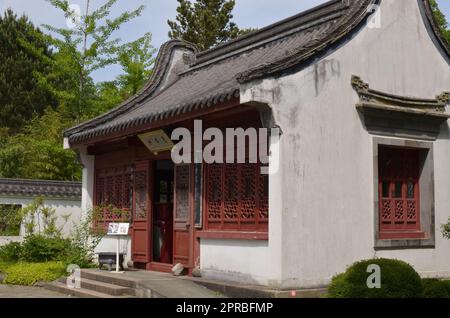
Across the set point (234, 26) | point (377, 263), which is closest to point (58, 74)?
point (234, 26)

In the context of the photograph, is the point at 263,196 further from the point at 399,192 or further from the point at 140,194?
the point at 140,194

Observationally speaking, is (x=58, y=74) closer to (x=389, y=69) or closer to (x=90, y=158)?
(x=90, y=158)

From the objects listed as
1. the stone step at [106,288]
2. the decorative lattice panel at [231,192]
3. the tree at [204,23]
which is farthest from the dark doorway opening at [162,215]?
the tree at [204,23]

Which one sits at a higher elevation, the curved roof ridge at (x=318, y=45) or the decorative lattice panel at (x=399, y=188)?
the curved roof ridge at (x=318, y=45)

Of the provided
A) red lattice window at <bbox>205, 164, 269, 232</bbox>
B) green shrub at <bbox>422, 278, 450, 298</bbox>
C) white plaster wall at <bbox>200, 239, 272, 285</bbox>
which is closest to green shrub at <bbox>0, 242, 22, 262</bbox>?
white plaster wall at <bbox>200, 239, 272, 285</bbox>

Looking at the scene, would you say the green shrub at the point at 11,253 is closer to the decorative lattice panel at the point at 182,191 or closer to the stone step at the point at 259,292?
the decorative lattice panel at the point at 182,191

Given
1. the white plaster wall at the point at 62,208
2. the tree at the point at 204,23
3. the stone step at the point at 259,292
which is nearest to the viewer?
the stone step at the point at 259,292

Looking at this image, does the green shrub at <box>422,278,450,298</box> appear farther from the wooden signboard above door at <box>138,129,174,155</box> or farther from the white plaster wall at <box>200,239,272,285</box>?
the wooden signboard above door at <box>138,129,174,155</box>

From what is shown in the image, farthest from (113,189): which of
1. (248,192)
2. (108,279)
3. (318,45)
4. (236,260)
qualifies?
(318,45)

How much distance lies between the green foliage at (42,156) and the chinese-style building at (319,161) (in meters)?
9.76

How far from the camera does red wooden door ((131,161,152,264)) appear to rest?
39.3 feet

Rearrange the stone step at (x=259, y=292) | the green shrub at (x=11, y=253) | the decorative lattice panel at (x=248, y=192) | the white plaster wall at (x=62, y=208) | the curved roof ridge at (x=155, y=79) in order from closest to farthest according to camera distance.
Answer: the stone step at (x=259, y=292)
the decorative lattice panel at (x=248, y=192)
the curved roof ridge at (x=155, y=79)
the green shrub at (x=11, y=253)
the white plaster wall at (x=62, y=208)

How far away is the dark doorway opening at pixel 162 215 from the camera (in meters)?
12.1

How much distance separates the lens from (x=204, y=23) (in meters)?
29.0
